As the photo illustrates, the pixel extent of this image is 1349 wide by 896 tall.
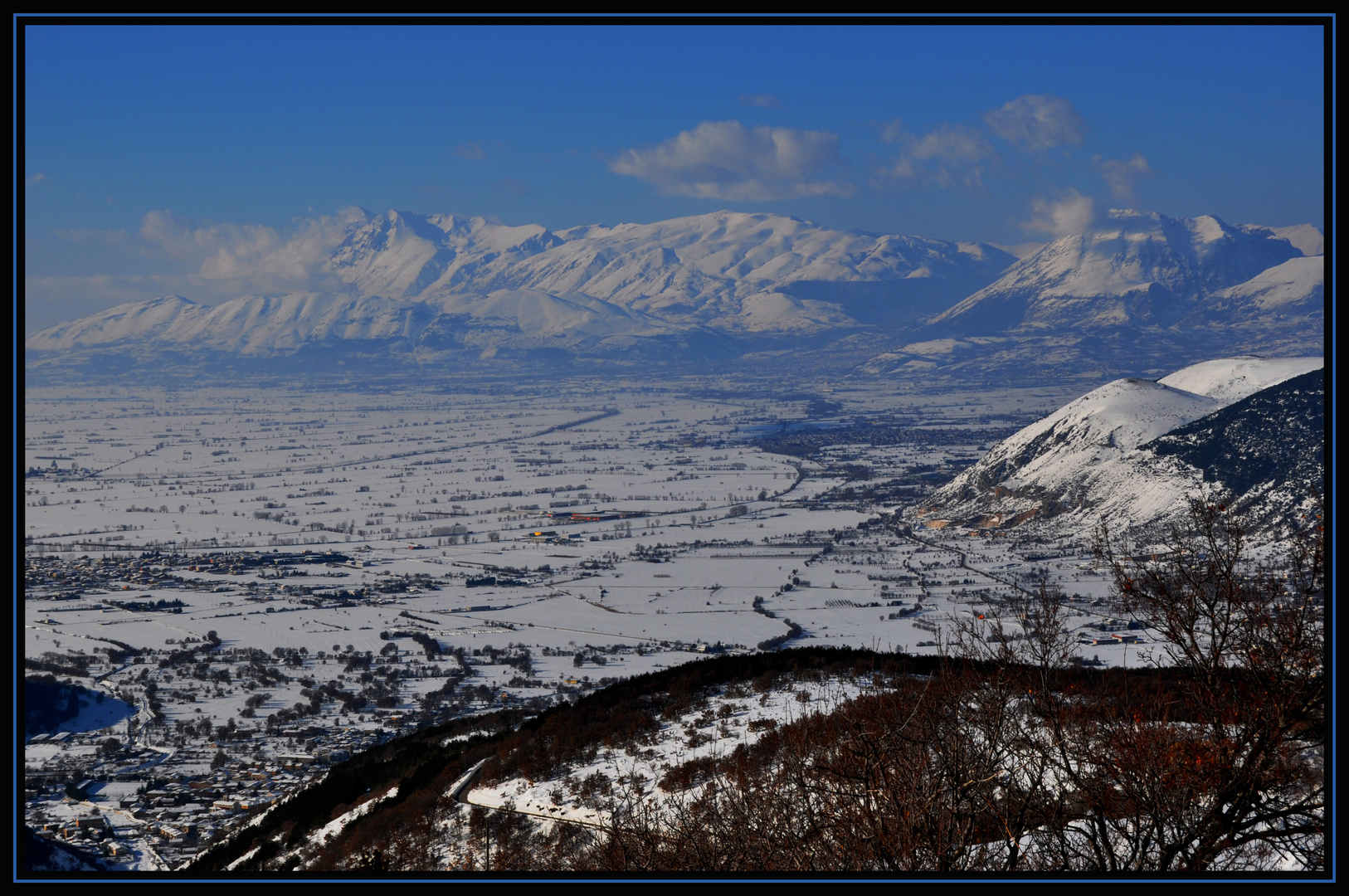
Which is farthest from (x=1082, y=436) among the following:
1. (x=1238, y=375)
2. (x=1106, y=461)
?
(x=1238, y=375)

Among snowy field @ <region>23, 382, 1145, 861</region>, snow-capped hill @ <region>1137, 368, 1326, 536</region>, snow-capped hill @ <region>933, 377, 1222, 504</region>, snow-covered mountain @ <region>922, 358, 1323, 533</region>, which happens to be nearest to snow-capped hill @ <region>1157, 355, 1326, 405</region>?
snow-covered mountain @ <region>922, 358, 1323, 533</region>

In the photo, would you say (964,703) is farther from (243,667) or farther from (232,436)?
(232,436)

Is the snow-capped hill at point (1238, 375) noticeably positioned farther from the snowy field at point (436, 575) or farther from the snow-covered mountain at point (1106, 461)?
the snowy field at point (436, 575)

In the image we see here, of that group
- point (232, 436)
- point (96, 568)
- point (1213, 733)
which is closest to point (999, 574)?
point (1213, 733)

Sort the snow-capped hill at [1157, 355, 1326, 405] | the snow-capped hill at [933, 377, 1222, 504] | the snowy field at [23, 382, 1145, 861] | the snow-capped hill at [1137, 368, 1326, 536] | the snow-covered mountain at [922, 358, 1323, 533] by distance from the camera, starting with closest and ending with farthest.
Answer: the snowy field at [23, 382, 1145, 861] → the snow-capped hill at [1137, 368, 1326, 536] → the snow-covered mountain at [922, 358, 1323, 533] → the snow-capped hill at [933, 377, 1222, 504] → the snow-capped hill at [1157, 355, 1326, 405]

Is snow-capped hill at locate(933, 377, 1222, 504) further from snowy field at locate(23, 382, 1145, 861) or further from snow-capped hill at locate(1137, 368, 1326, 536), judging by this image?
snowy field at locate(23, 382, 1145, 861)
